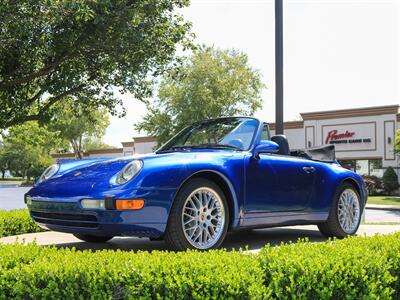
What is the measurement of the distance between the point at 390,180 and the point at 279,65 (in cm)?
2744

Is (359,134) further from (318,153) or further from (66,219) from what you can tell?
(66,219)

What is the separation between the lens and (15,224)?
8094 millimetres

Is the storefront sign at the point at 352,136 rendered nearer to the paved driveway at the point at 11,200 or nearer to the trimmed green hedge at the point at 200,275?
the paved driveway at the point at 11,200

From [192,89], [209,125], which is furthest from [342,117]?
[209,125]

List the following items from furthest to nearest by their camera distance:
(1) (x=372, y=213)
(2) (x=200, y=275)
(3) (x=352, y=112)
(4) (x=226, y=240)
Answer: (3) (x=352, y=112)
(1) (x=372, y=213)
(4) (x=226, y=240)
(2) (x=200, y=275)

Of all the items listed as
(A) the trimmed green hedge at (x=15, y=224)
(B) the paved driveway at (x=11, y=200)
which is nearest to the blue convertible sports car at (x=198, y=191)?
(A) the trimmed green hedge at (x=15, y=224)

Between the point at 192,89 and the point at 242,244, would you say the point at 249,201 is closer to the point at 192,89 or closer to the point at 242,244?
the point at 242,244

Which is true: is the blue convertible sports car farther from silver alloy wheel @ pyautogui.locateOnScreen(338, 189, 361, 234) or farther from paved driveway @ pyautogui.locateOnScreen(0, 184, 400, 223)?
paved driveway @ pyautogui.locateOnScreen(0, 184, 400, 223)

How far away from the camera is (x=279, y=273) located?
374cm

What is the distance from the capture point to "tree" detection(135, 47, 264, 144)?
3609cm

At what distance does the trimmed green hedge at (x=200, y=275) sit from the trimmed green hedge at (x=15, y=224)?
3975 mm

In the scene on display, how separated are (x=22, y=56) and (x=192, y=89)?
26.0 metres

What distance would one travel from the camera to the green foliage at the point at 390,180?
112 feet

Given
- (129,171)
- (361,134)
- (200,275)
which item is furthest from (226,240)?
(361,134)
